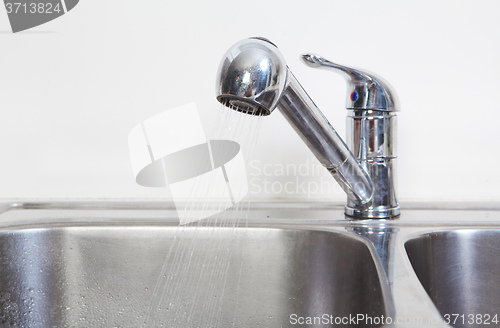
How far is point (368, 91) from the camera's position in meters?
0.66

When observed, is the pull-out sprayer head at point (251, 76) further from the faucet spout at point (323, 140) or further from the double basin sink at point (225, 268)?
the double basin sink at point (225, 268)

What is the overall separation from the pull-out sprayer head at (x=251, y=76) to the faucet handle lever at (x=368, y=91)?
0.64 ft

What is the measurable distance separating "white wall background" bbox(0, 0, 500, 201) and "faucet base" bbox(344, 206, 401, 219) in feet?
0.39

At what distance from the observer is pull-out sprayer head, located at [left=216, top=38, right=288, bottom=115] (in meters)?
0.45

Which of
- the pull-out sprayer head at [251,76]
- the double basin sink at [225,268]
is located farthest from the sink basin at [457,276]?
the pull-out sprayer head at [251,76]

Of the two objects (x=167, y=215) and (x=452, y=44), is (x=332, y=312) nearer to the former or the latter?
(x=167, y=215)

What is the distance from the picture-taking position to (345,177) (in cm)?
66

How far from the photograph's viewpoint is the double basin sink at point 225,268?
0.64 metres

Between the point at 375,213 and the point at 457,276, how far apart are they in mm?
130

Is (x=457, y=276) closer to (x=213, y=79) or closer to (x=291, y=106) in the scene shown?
(x=291, y=106)

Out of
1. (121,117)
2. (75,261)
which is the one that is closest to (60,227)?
(75,261)

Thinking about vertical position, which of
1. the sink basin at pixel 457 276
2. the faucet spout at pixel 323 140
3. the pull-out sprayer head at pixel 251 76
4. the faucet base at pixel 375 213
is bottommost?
the sink basin at pixel 457 276

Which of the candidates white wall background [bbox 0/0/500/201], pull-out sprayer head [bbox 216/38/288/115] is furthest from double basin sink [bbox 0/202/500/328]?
pull-out sprayer head [bbox 216/38/288/115]

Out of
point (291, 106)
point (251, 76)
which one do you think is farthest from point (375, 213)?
point (251, 76)
